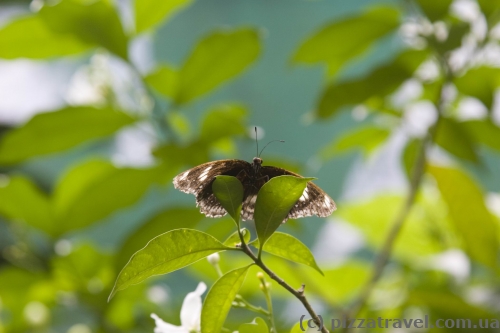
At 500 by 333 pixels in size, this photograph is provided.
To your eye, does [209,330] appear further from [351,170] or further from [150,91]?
[351,170]

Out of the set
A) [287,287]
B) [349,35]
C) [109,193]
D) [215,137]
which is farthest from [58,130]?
[287,287]

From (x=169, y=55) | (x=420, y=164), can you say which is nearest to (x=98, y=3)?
(x=420, y=164)

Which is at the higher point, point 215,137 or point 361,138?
point 361,138

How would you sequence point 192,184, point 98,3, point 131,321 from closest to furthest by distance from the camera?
point 192,184
point 98,3
point 131,321

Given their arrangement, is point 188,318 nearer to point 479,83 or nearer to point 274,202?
point 274,202

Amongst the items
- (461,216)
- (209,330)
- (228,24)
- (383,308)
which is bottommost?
(209,330)
